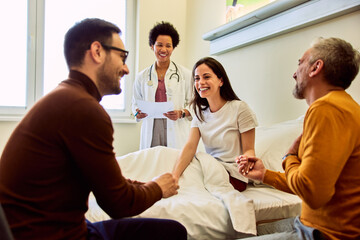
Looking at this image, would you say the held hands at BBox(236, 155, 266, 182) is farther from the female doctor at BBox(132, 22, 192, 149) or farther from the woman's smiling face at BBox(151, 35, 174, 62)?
the woman's smiling face at BBox(151, 35, 174, 62)

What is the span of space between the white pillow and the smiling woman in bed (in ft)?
0.34

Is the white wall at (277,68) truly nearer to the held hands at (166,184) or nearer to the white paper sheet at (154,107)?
the white paper sheet at (154,107)

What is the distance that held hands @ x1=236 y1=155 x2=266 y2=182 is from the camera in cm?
103

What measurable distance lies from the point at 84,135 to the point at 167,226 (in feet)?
1.49

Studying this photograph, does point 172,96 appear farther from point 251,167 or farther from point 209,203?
point 251,167

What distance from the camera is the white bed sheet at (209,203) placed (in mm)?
1171

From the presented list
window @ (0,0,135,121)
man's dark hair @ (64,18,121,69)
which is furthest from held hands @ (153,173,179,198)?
window @ (0,0,135,121)

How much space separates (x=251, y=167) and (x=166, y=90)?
4.68 ft

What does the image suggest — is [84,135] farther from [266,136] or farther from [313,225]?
[266,136]

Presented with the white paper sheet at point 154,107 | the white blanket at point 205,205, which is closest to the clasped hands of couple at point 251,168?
the white blanket at point 205,205

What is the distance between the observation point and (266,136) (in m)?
1.69

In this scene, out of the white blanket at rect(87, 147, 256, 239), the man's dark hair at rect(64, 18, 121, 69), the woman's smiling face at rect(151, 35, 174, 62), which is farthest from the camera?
the woman's smiling face at rect(151, 35, 174, 62)

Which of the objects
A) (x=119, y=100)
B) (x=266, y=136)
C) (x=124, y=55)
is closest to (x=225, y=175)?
(x=266, y=136)

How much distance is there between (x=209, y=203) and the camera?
4.09ft
